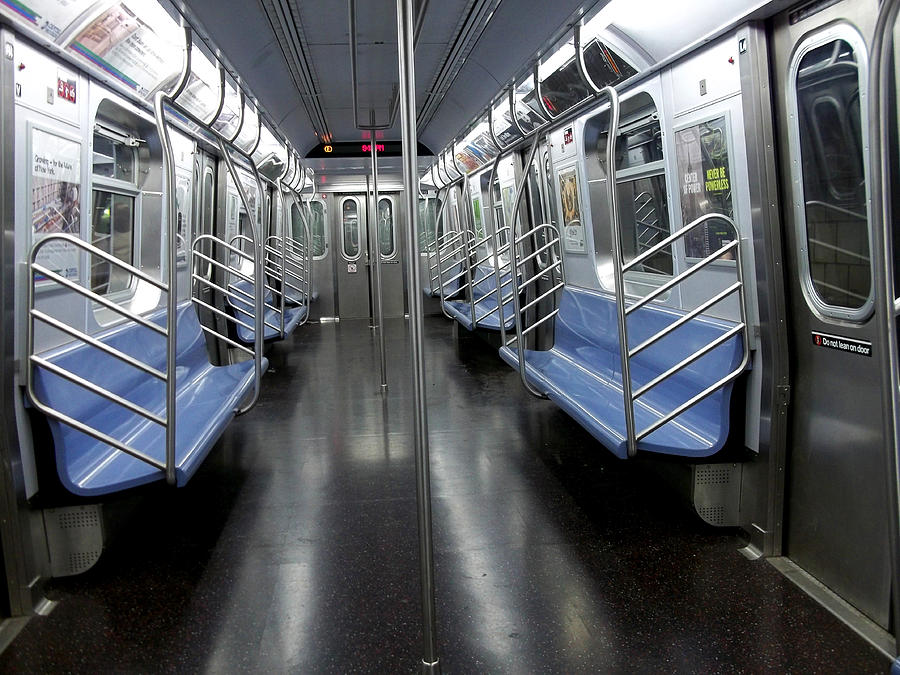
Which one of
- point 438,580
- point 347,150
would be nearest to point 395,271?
point 347,150

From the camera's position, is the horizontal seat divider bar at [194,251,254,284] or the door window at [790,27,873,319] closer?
the door window at [790,27,873,319]

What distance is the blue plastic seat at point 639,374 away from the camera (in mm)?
3334

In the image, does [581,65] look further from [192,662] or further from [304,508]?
[192,662]

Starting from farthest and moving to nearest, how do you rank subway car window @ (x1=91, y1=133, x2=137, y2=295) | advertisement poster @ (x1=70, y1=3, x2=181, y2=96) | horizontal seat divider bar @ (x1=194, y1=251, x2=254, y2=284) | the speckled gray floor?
horizontal seat divider bar @ (x1=194, y1=251, x2=254, y2=284), subway car window @ (x1=91, y1=133, x2=137, y2=295), advertisement poster @ (x1=70, y1=3, x2=181, y2=96), the speckled gray floor

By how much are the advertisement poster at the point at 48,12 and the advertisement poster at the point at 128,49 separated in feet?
0.52

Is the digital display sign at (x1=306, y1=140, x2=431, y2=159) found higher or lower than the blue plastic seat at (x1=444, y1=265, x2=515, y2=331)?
higher

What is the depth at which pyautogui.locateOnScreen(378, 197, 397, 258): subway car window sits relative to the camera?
44.1 feet

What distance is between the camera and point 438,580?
304 centimetres

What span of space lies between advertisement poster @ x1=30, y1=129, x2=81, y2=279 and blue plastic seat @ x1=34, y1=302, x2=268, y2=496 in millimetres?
414

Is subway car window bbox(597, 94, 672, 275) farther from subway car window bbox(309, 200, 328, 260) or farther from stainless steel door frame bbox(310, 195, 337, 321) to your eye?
subway car window bbox(309, 200, 328, 260)

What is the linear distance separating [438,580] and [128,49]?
10.6ft

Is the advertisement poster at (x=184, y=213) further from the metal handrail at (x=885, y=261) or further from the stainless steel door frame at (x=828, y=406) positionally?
the metal handrail at (x=885, y=261)

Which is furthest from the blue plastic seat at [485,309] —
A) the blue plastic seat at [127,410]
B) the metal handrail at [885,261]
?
the metal handrail at [885,261]

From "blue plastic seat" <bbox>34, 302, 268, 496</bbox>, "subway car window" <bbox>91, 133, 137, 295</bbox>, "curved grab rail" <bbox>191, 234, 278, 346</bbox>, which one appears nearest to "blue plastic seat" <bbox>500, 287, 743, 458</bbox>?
"blue plastic seat" <bbox>34, 302, 268, 496</bbox>
